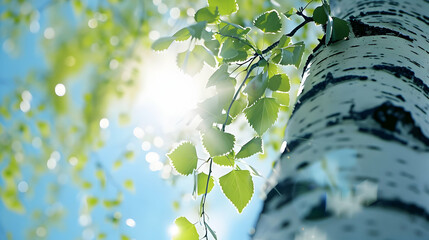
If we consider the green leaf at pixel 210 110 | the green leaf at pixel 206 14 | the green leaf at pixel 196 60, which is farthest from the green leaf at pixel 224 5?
the green leaf at pixel 210 110

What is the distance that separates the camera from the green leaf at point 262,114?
828 mm

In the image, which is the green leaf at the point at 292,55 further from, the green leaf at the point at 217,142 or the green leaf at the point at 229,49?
the green leaf at the point at 217,142

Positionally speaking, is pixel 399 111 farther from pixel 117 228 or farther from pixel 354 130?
pixel 117 228

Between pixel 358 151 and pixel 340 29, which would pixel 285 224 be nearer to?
pixel 358 151

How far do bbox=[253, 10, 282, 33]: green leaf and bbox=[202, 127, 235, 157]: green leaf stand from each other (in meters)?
0.32

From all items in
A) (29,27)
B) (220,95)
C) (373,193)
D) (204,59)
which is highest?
(29,27)

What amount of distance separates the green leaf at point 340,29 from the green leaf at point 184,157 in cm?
43

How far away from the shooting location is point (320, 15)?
2.71 feet

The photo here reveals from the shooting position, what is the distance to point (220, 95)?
808 mm

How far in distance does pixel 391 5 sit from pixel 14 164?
363 cm

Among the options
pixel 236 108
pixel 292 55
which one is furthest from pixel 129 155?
pixel 292 55

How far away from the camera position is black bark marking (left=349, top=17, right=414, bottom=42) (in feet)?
2.58

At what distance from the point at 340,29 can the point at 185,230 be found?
1.93 feet

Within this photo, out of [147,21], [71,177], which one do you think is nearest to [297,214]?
[147,21]
